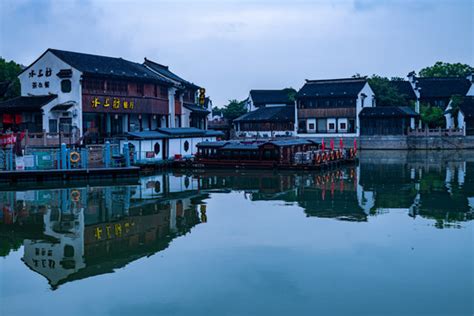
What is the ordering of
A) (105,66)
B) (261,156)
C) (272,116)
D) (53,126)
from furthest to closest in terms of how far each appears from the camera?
1. (272,116)
2. (105,66)
3. (53,126)
4. (261,156)

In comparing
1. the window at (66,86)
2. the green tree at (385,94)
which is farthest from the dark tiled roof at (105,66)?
the green tree at (385,94)

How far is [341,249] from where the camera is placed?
650 inches

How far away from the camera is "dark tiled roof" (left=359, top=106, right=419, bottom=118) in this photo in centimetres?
6381

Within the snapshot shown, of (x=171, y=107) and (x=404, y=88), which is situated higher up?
(x=404, y=88)

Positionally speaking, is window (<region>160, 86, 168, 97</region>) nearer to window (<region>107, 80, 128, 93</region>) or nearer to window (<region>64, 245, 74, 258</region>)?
window (<region>107, 80, 128, 93</region>)

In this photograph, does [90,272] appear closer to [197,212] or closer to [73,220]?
[73,220]

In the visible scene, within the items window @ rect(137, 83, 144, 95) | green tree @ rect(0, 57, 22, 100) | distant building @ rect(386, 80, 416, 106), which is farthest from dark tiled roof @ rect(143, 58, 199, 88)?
distant building @ rect(386, 80, 416, 106)

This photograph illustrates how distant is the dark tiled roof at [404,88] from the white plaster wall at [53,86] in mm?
46958

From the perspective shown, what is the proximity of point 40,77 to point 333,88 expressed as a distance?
35966 mm

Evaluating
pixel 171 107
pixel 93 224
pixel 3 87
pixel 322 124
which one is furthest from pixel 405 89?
pixel 93 224

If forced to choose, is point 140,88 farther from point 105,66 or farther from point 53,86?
point 53,86

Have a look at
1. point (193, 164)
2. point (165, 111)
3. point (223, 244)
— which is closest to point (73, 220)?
point (223, 244)

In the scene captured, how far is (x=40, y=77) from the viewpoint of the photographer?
45938 millimetres

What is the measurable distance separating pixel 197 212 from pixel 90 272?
888 centimetres
